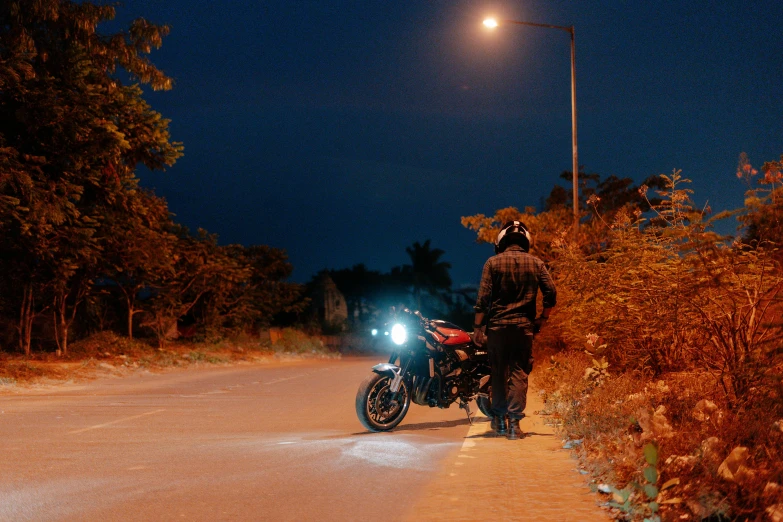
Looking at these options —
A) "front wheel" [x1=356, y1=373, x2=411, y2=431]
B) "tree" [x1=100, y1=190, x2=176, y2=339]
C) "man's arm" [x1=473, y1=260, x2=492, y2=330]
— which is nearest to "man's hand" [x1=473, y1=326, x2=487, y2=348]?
"man's arm" [x1=473, y1=260, x2=492, y2=330]

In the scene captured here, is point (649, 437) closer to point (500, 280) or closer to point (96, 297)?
point (500, 280)

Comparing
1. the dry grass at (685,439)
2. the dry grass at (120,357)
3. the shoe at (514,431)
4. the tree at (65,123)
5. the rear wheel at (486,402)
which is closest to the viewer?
the dry grass at (685,439)

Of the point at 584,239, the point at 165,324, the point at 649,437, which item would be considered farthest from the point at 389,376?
the point at 165,324

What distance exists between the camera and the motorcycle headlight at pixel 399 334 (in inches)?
352

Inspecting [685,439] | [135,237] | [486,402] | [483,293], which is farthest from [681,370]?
[135,237]

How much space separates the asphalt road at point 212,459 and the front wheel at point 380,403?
151 millimetres

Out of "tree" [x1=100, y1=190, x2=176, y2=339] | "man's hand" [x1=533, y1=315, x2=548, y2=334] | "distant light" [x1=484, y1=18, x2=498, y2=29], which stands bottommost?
"man's hand" [x1=533, y1=315, x2=548, y2=334]

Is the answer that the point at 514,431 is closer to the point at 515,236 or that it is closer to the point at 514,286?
the point at 514,286

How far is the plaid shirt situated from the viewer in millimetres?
8500

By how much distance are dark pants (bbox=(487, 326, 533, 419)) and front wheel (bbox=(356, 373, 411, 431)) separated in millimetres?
1124

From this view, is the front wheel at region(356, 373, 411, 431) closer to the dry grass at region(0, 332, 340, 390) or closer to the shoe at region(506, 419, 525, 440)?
the shoe at region(506, 419, 525, 440)

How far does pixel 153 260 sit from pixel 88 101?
6.52m

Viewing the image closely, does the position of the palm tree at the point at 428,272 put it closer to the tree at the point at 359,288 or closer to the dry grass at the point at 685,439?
the tree at the point at 359,288

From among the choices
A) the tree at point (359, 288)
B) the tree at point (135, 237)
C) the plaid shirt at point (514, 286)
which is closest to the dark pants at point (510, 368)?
the plaid shirt at point (514, 286)
